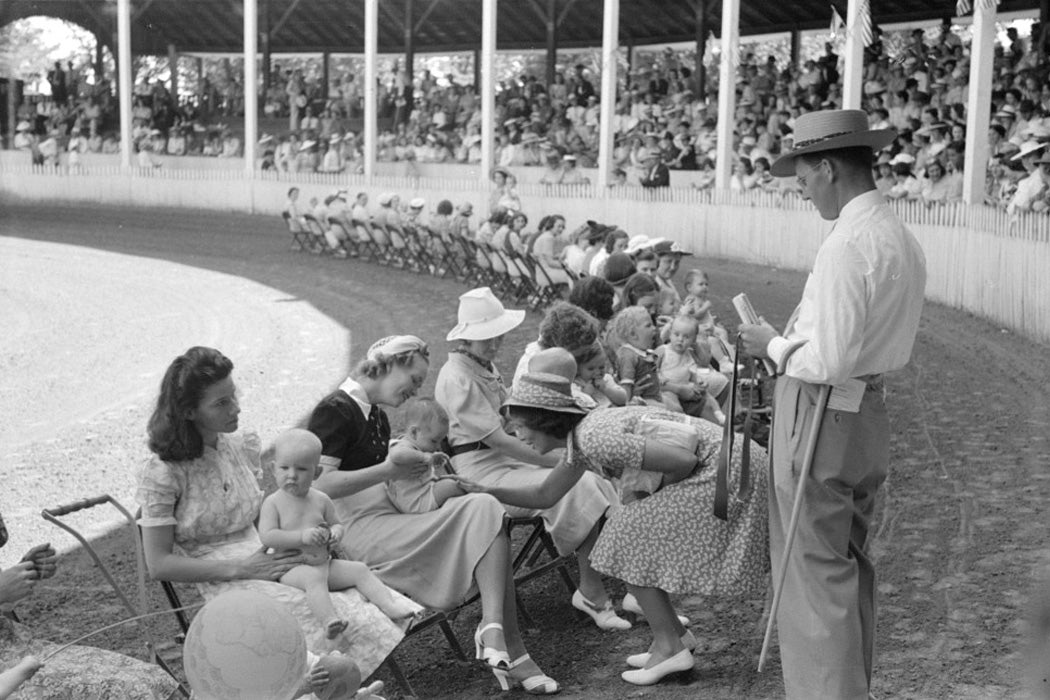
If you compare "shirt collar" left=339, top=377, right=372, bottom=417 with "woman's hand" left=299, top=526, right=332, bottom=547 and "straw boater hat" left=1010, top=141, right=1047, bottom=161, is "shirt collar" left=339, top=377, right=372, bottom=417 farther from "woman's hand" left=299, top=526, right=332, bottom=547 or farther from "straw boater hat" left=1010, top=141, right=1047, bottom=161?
"straw boater hat" left=1010, top=141, right=1047, bottom=161

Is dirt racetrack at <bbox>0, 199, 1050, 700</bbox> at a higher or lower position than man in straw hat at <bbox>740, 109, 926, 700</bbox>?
lower

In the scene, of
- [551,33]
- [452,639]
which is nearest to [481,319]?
[452,639]

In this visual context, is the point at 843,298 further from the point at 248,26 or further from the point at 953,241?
the point at 248,26

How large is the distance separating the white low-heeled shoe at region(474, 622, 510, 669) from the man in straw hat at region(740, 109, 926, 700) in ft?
3.13

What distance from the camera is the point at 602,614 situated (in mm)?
5414

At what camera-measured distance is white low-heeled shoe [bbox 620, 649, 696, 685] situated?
477 cm

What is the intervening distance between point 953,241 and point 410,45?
22885mm

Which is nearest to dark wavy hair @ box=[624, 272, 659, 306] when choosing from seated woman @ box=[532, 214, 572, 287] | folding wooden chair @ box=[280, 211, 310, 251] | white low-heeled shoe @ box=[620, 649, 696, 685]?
white low-heeled shoe @ box=[620, 649, 696, 685]

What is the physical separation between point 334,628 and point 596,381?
2.18 m

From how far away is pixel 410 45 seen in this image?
35562 millimetres

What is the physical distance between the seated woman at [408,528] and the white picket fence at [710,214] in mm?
8529

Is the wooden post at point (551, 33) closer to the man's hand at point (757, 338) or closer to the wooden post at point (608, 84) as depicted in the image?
the wooden post at point (608, 84)

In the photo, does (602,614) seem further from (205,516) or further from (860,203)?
(860,203)

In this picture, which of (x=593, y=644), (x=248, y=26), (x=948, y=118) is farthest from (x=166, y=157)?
(x=593, y=644)
